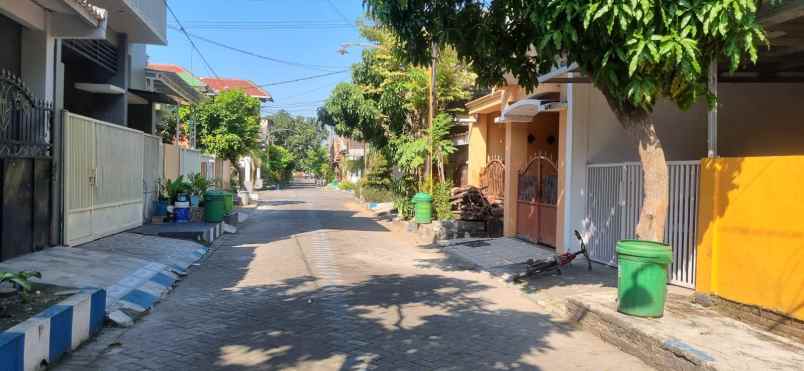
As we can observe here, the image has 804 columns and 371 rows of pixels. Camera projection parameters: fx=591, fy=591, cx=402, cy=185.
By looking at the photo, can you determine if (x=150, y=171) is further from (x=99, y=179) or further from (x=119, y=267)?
(x=119, y=267)

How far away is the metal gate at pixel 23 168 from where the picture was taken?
26.8 ft

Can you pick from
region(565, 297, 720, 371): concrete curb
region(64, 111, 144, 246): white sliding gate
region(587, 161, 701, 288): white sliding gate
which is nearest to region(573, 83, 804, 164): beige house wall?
region(587, 161, 701, 288): white sliding gate

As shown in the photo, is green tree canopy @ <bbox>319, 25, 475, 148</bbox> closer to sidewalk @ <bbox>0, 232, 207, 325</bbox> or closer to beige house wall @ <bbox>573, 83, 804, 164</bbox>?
beige house wall @ <bbox>573, 83, 804, 164</bbox>

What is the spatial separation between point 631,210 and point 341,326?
5.57 m

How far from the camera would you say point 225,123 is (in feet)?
92.0

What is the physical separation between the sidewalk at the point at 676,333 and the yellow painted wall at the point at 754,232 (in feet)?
1.20

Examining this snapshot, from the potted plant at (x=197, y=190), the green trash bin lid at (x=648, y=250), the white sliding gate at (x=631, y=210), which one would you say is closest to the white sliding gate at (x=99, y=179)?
the potted plant at (x=197, y=190)

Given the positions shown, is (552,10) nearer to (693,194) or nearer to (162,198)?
(693,194)

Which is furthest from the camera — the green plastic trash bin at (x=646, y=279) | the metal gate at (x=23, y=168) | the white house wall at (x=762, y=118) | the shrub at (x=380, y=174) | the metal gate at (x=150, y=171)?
the shrub at (x=380, y=174)

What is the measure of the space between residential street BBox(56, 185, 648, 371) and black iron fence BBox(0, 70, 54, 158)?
3034mm

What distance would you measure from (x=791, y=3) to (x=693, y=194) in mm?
2687

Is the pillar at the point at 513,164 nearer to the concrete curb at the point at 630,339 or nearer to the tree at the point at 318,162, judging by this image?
the concrete curb at the point at 630,339

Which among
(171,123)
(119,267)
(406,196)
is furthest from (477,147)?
(171,123)

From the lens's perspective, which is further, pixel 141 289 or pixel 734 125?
pixel 734 125
